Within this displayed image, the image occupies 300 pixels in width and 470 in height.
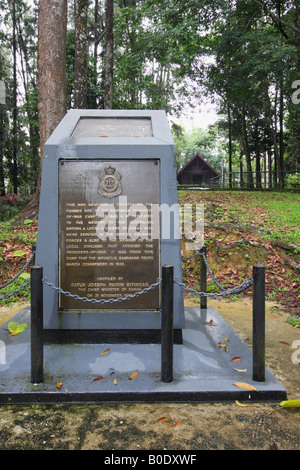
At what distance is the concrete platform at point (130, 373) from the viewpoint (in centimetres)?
262

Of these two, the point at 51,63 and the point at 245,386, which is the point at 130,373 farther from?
the point at 51,63

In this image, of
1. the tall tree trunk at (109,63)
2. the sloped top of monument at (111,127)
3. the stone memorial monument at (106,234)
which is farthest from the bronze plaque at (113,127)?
the tall tree trunk at (109,63)

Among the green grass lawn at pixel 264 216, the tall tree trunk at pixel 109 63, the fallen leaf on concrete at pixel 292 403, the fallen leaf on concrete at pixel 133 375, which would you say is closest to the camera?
the fallen leaf on concrete at pixel 292 403

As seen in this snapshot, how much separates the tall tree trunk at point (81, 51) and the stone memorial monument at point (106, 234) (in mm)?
7751

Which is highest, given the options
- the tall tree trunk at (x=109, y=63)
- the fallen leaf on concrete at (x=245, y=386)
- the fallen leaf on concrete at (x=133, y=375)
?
the tall tree trunk at (x=109, y=63)

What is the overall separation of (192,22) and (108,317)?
1332cm

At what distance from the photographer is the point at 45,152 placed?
3.54 metres

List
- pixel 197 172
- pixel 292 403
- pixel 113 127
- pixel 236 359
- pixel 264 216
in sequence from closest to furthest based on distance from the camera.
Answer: pixel 292 403
pixel 236 359
pixel 113 127
pixel 264 216
pixel 197 172

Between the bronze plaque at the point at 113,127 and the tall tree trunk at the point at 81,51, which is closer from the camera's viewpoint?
the bronze plaque at the point at 113,127

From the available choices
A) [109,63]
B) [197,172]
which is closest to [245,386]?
[109,63]

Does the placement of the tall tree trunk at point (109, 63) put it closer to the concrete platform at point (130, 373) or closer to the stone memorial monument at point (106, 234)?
the stone memorial monument at point (106, 234)

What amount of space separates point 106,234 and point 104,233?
2cm

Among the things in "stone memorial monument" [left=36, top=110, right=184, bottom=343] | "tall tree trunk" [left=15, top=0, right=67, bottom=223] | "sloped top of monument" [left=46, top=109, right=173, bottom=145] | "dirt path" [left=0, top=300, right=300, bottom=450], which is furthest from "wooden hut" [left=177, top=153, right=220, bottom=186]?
"dirt path" [left=0, top=300, right=300, bottom=450]

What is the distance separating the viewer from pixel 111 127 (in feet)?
13.4
